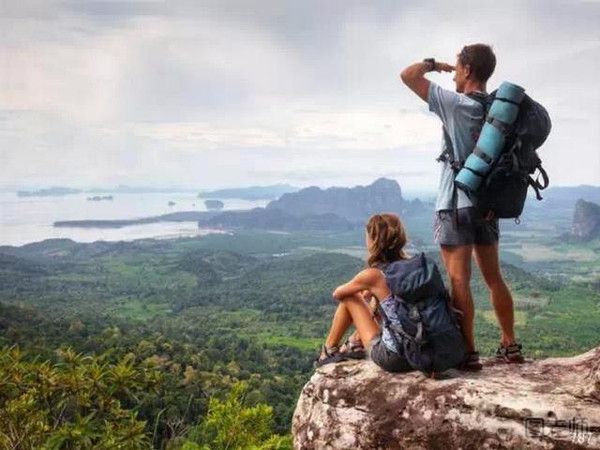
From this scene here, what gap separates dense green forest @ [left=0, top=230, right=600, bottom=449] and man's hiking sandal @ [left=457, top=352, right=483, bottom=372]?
320 cm

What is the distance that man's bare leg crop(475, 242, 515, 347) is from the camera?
500 centimetres

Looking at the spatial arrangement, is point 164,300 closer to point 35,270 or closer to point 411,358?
point 35,270

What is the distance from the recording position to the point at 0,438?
8.09 m

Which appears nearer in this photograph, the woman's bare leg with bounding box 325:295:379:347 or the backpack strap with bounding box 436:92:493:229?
the backpack strap with bounding box 436:92:493:229

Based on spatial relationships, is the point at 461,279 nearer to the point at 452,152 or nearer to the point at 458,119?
the point at 452,152

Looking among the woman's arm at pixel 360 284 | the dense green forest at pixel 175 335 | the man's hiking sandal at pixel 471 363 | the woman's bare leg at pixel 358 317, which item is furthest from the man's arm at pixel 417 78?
the dense green forest at pixel 175 335

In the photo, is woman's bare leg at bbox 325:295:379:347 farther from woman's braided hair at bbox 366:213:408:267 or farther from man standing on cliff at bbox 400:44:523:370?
man standing on cliff at bbox 400:44:523:370

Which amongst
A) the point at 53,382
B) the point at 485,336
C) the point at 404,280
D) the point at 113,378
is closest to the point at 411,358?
the point at 404,280

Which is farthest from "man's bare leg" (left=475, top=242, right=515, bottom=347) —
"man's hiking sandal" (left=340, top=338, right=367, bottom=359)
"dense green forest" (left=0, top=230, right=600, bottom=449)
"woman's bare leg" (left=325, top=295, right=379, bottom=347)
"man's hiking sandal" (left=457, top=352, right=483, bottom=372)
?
"dense green forest" (left=0, top=230, right=600, bottom=449)

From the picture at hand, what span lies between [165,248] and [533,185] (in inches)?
7795

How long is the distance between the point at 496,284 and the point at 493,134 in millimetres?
1312

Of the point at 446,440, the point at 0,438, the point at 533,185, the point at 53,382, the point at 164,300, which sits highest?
the point at 533,185

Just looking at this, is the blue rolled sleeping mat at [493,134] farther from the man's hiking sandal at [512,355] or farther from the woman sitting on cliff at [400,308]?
the man's hiking sandal at [512,355]

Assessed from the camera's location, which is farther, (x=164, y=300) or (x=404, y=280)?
(x=164, y=300)
